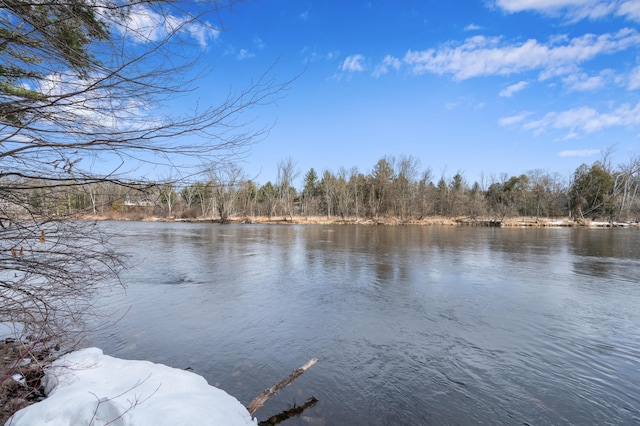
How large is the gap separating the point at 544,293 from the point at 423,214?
48.8 meters

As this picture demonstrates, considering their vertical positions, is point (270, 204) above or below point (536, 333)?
above

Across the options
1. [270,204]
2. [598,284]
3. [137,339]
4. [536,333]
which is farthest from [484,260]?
[270,204]

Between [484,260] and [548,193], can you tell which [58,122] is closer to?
[484,260]

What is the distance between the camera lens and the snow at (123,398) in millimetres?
2488

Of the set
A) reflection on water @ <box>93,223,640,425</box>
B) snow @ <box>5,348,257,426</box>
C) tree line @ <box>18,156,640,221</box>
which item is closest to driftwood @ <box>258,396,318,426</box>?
reflection on water @ <box>93,223,640,425</box>

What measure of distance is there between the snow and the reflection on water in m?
1.10

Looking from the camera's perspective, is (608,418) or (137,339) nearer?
(608,418)

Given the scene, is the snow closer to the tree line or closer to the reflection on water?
the reflection on water

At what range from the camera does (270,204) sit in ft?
219

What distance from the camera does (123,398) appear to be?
2.84m

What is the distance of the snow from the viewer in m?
2.49

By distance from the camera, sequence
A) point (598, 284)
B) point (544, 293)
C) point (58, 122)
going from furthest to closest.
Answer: point (598, 284)
point (544, 293)
point (58, 122)

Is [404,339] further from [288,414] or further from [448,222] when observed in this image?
[448,222]

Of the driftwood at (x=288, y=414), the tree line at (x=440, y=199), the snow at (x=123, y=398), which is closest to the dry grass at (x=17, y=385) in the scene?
the snow at (x=123, y=398)
